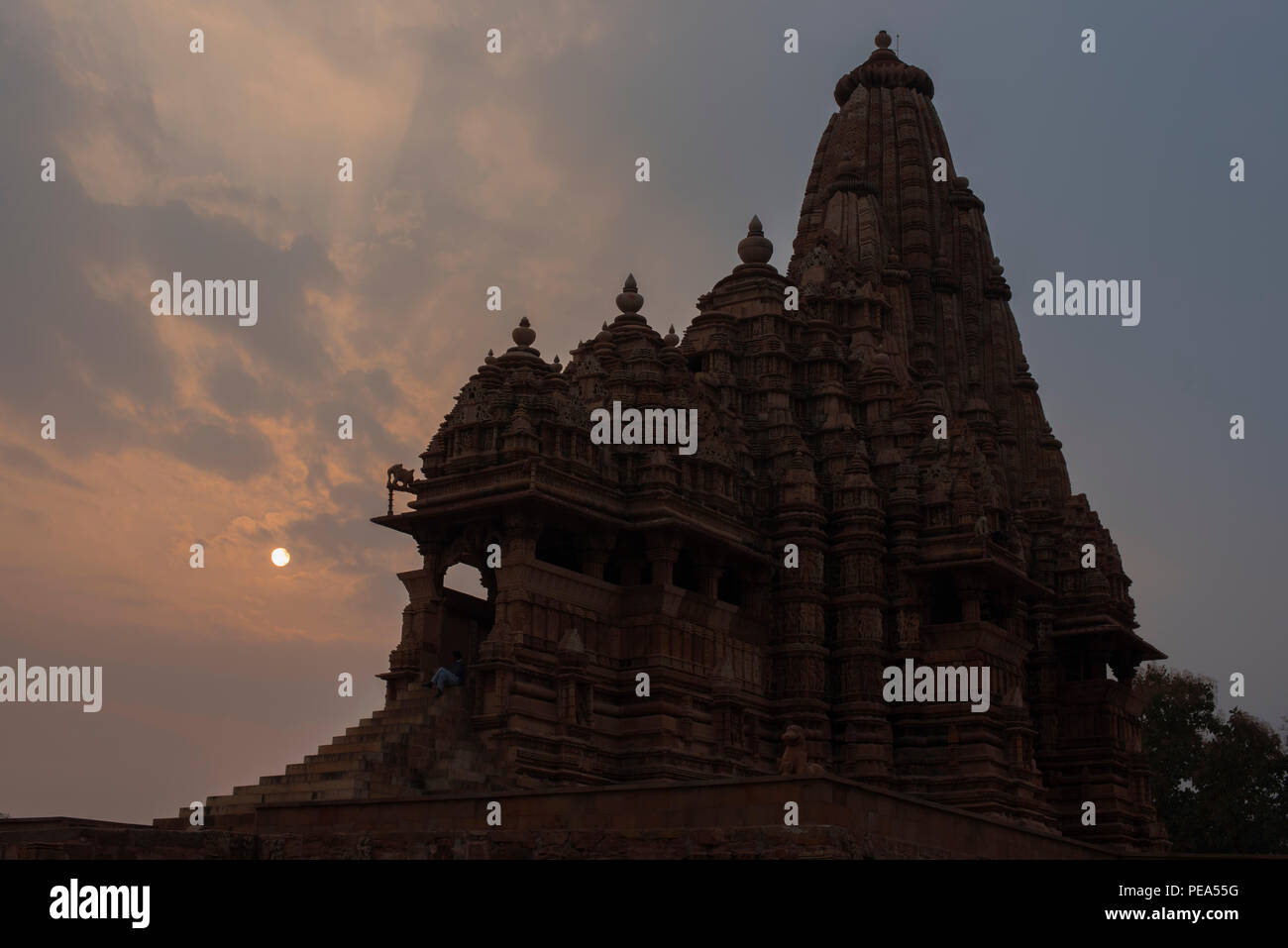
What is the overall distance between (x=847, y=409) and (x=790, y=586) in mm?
5665

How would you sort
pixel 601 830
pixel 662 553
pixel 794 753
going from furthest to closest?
pixel 662 553
pixel 794 753
pixel 601 830

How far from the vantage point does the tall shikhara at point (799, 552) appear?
3197 centimetres

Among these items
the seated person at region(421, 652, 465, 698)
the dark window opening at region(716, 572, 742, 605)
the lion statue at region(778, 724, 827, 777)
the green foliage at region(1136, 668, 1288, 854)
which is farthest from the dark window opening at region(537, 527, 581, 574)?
the green foliage at region(1136, 668, 1288, 854)

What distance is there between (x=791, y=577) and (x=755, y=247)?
9163 millimetres

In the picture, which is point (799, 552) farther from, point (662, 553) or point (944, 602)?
point (662, 553)

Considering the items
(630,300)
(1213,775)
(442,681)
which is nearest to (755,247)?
(630,300)

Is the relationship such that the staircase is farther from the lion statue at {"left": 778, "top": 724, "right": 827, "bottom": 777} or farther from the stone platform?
the lion statue at {"left": 778, "top": 724, "right": 827, "bottom": 777}

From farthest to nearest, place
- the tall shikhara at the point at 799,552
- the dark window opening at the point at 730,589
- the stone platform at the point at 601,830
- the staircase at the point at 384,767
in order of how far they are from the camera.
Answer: the dark window opening at the point at 730,589
the tall shikhara at the point at 799,552
the staircase at the point at 384,767
the stone platform at the point at 601,830

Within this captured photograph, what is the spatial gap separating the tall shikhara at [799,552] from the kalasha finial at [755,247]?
0.10m

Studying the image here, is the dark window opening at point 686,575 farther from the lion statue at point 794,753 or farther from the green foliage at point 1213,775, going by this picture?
the green foliage at point 1213,775

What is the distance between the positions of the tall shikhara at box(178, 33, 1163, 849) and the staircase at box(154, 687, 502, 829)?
0.06 metres

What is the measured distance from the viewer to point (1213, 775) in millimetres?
62875

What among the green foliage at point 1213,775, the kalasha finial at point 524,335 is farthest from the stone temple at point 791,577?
the green foliage at point 1213,775
